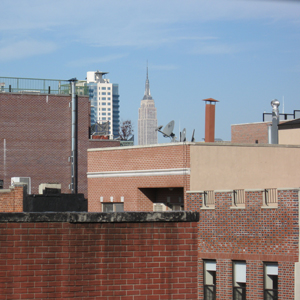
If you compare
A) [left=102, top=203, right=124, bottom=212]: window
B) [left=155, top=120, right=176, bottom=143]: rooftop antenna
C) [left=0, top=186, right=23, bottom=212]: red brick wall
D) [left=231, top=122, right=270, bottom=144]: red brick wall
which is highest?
[left=231, top=122, right=270, bottom=144]: red brick wall

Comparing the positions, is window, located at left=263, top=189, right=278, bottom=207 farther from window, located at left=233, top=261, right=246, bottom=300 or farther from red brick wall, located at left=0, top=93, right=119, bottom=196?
red brick wall, located at left=0, top=93, right=119, bottom=196

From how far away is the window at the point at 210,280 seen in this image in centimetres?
2631

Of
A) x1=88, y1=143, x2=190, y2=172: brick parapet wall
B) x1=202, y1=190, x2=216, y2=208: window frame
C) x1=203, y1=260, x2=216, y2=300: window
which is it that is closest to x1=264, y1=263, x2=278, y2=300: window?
x1=203, y1=260, x2=216, y2=300: window

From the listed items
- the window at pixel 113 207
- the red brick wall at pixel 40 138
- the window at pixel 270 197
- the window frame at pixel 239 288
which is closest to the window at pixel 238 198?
the window at pixel 270 197

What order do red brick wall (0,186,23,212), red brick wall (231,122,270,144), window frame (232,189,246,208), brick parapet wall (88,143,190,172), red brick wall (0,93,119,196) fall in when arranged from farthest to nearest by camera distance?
red brick wall (0,93,119,196)
red brick wall (231,122,270,144)
brick parapet wall (88,143,190,172)
red brick wall (0,186,23,212)
window frame (232,189,246,208)

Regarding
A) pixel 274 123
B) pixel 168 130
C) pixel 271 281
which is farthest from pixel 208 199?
pixel 274 123

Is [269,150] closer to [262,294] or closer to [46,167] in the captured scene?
[262,294]

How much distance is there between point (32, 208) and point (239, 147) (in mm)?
11242

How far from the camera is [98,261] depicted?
7.71 meters

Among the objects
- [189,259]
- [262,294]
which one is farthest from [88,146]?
[189,259]

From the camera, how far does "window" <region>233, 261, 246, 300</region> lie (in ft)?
83.0

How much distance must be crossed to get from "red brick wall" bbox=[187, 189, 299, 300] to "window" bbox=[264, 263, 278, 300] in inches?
8.2

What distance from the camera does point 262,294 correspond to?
24406 mm

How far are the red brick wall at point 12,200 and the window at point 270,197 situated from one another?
11138 millimetres
